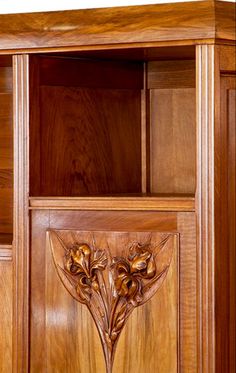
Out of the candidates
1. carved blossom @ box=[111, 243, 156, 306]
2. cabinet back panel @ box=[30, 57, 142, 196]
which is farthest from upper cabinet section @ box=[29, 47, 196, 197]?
carved blossom @ box=[111, 243, 156, 306]

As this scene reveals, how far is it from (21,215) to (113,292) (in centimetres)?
28

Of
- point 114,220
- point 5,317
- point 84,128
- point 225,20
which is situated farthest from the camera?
point 84,128

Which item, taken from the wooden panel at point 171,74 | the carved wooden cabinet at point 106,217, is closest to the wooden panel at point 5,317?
the carved wooden cabinet at point 106,217

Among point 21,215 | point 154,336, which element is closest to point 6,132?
point 21,215

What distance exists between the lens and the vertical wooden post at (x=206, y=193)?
6.33 feet

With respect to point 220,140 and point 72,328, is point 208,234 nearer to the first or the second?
point 220,140

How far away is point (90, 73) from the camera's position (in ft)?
7.34

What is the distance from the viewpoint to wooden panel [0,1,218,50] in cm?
192

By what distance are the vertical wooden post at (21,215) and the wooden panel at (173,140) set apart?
1.43 ft

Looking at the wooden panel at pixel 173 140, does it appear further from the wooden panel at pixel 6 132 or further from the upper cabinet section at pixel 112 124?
the wooden panel at pixel 6 132

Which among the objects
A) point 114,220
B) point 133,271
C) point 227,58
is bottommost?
point 133,271

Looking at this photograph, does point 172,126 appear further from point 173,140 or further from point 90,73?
point 90,73

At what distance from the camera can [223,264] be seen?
1971mm

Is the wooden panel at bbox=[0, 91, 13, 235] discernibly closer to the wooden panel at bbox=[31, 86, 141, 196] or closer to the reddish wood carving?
the wooden panel at bbox=[31, 86, 141, 196]
